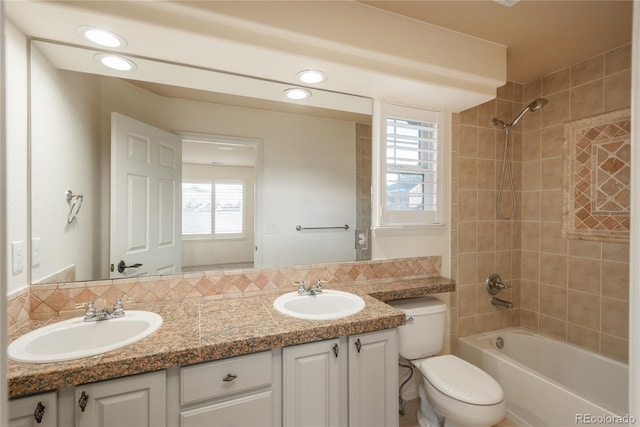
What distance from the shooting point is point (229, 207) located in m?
1.70

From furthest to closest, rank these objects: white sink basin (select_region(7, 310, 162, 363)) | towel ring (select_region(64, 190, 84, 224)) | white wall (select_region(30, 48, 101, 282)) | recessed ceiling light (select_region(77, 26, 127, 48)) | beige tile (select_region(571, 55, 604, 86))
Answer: beige tile (select_region(571, 55, 604, 86)) < towel ring (select_region(64, 190, 84, 224)) < white wall (select_region(30, 48, 101, 282)) < recessed ceiling light (select_region(77, 26, 127, 48)) < white sink basin (select_region(7, 310, 162, 363))

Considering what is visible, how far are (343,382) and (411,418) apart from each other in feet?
3.17

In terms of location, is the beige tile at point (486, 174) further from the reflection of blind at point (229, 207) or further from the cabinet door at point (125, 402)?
the cabinet door at point (125, 402)

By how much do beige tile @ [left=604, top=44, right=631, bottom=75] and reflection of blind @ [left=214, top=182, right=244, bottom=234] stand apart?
2492mm

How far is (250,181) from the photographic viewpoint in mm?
1762

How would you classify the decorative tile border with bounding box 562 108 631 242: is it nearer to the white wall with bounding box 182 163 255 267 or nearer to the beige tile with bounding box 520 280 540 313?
the beige tile with bounding box 520 280 540 313

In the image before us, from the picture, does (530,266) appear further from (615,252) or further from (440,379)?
(440,379)

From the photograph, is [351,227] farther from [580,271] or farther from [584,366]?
[584,366]

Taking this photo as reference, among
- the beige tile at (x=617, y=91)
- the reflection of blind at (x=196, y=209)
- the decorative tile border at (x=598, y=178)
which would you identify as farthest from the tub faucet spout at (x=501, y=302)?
the reflection of blind at (x=196, y=209)

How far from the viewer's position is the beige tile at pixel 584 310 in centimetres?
192

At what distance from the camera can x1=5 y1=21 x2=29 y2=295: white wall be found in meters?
1.13

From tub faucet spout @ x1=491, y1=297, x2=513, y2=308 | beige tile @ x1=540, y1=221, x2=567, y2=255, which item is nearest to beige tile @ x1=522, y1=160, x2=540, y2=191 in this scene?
beige tile @ x1=540, y1=221, x2=567, y2=255

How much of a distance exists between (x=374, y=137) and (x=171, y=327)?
61.8 inches

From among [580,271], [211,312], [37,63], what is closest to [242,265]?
[211,312]
